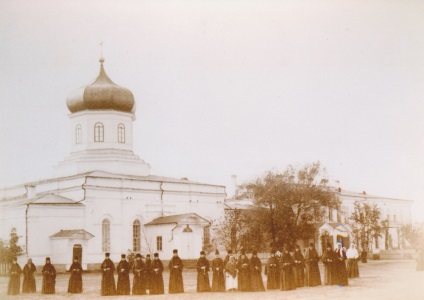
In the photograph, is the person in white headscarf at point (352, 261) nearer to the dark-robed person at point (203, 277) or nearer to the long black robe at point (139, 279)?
the dark-robed person at point (203, 277)

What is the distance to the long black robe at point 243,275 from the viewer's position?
46.2 ft

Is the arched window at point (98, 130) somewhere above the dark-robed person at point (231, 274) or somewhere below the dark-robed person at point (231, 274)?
above

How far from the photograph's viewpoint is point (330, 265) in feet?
49.3

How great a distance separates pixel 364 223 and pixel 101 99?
1361cm

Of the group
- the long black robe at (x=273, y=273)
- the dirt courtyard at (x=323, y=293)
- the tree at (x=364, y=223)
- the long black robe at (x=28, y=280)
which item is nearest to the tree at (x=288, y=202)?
the tree at (x=364, y=223)

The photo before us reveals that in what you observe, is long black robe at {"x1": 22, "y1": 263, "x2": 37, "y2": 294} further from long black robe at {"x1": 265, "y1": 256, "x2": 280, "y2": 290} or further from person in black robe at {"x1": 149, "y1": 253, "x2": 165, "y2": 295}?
long black robe at {"x1": 265, "y1": 256, "x2": 280, "y2": 290}

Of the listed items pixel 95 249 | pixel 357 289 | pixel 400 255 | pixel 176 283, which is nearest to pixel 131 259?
pixel 95 249

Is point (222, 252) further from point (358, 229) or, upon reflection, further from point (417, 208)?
point (417, 208)

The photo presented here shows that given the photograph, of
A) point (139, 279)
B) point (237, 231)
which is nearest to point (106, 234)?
point (237, 231)

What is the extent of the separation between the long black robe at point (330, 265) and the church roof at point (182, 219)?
11036 mm

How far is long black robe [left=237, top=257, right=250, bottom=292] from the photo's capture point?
1409 centimetres

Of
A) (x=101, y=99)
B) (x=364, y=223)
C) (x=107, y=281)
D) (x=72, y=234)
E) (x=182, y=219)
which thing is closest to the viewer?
(x=107, y=281)

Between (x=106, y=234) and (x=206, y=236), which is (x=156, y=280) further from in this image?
(x=206, y=236)

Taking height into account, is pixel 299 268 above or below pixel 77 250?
below
